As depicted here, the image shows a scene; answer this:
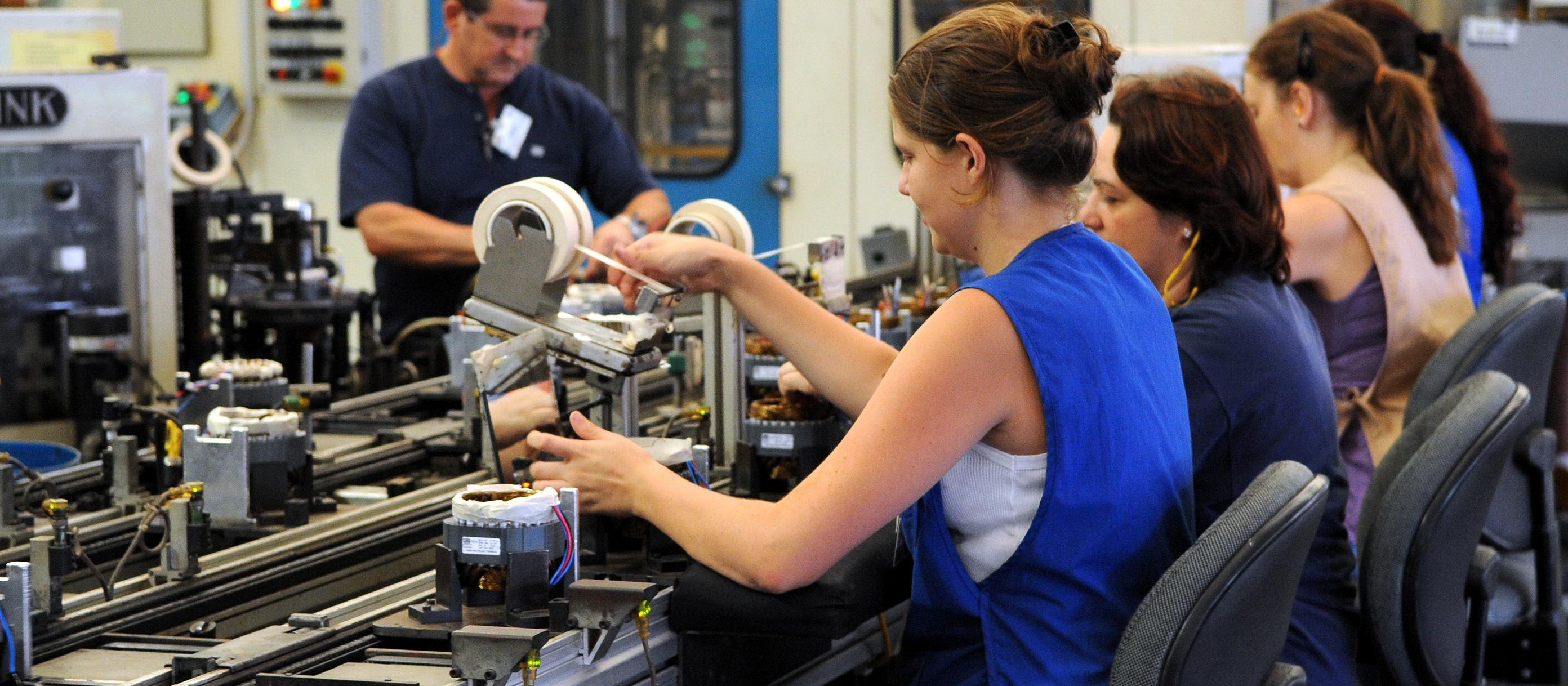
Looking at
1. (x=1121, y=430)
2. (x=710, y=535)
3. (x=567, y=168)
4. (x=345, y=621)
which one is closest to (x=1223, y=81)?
(x=1121, y=430)

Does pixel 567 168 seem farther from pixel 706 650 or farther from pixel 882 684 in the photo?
pixel 706 650

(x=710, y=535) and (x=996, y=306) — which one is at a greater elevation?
(x=996, y=306)

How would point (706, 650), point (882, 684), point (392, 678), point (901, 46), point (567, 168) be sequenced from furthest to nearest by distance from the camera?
1. point (901, 46)
2. point (567, 168)
3. point (882, 684)
4. point (706, 650)
5. point (392, 678)

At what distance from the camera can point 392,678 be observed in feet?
3.95

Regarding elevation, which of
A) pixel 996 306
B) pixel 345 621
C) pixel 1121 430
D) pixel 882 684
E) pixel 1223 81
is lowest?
pixel 882 684

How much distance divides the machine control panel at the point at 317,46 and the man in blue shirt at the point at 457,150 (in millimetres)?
1713

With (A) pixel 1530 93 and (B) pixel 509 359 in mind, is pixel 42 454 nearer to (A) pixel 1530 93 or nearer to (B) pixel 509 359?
(B) pixel 509 359

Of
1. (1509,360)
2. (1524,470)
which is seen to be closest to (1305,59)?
(1509,360)

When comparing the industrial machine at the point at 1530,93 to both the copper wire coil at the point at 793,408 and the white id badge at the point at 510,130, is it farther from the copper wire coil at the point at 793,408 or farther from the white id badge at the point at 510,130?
the copper wire coil at the point at 793,408

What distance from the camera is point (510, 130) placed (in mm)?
3377

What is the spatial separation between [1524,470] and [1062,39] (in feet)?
4.76

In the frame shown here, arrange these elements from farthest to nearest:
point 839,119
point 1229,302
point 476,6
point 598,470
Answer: point 839,119 < point 476,6 < point 1229,302 < point 598,470

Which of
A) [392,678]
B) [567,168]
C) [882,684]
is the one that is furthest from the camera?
[567,168]

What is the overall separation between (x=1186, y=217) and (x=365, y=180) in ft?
6.57
